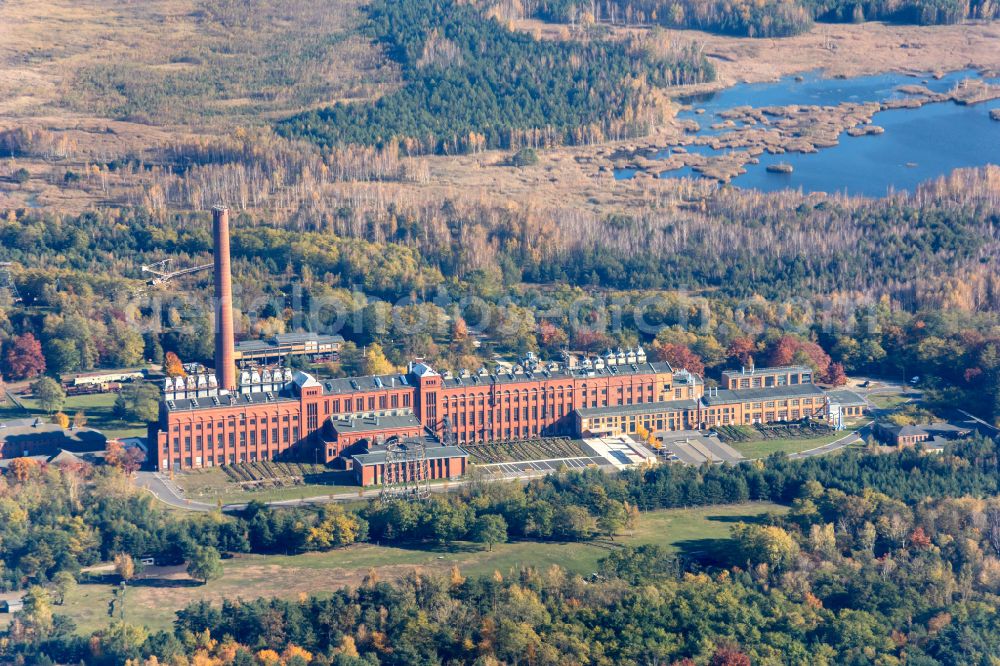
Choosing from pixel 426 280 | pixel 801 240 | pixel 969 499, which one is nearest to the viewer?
pixel 969 499

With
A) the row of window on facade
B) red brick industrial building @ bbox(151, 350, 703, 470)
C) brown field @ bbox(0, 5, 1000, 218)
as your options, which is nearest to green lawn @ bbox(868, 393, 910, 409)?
red brick industrial building @ bbox(151, 350, 703, 470)

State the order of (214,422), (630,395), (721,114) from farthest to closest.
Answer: (721,114), (630,395), (214,422)

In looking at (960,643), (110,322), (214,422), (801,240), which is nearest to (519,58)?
(801,240)

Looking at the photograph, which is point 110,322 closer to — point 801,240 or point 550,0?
point 801,240

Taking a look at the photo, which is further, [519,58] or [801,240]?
[519,58]

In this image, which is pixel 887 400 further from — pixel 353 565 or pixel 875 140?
pixel 875 140

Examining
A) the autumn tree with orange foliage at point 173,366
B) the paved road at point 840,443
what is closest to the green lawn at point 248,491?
the autumn tree with orange foliage at point 173,366

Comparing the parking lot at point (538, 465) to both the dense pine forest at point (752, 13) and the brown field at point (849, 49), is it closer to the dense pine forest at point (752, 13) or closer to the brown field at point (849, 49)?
the brown field at point (849, 49)
